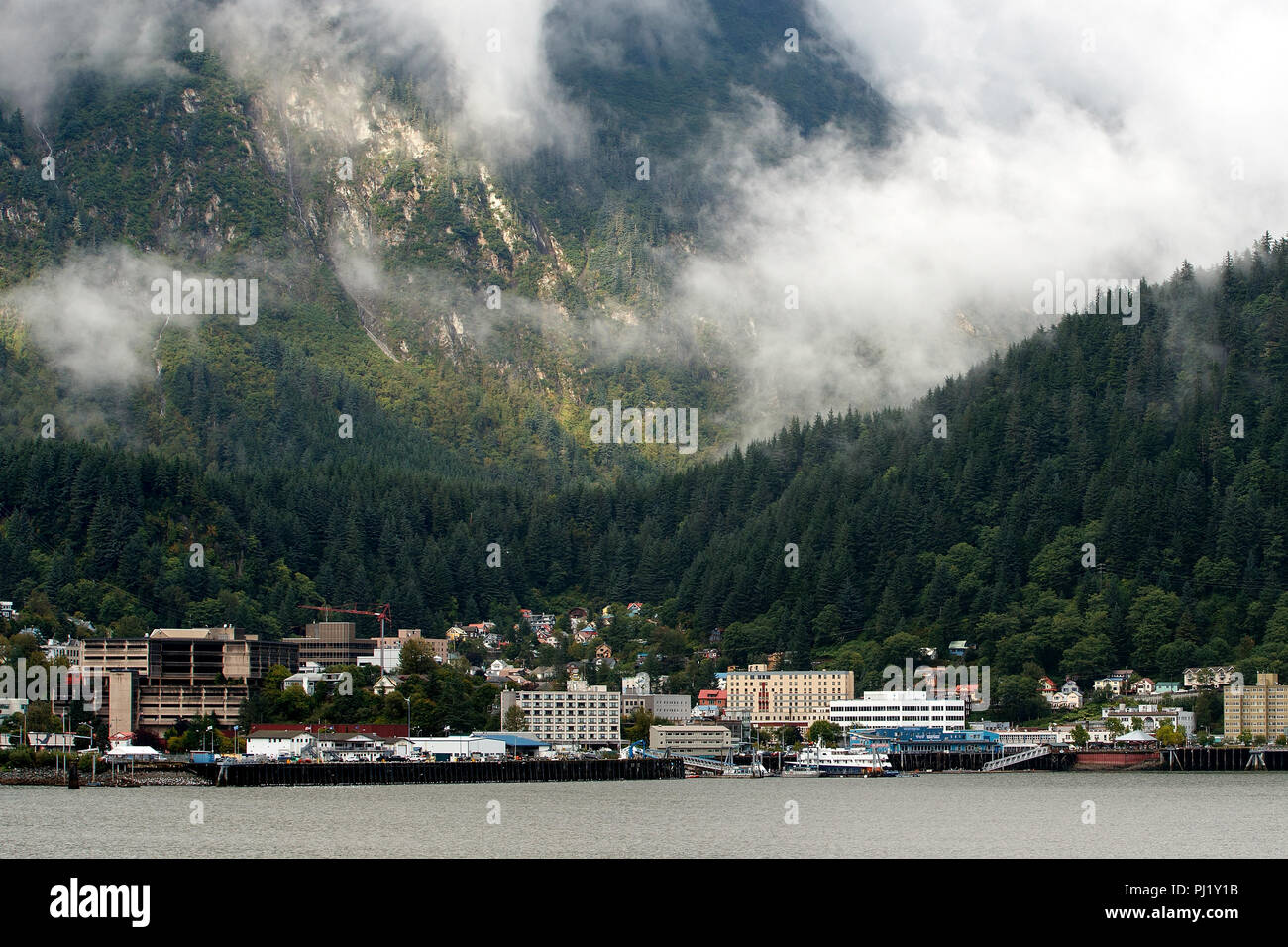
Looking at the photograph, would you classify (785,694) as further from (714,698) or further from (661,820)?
(661,820)

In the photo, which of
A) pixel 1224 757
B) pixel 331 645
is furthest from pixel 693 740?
pixel 1224 757

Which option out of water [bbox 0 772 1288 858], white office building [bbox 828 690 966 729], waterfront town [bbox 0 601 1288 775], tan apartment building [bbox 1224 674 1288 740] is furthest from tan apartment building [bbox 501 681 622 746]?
tan apartment building [bbox 1224 674 1288 740]

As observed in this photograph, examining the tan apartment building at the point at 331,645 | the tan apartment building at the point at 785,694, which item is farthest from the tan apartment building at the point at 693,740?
the tan apartment building at the point at 331,645

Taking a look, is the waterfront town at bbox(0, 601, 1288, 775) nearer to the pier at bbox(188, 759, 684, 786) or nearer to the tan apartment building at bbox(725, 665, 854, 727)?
the tan apartment building at bbox(725, 665, 854, 727)

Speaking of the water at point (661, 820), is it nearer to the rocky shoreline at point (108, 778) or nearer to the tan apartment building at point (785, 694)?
the rocky shoreline at point (108, 778)
